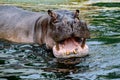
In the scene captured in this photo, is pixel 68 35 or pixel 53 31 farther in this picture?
pixel 53 31

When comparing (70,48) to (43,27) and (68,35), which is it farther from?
(43,27)

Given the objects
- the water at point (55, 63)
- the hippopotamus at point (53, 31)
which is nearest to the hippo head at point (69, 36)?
the hippopotamus at point (53, 31)

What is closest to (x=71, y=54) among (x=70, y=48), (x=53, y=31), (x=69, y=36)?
(x=70, y=48)

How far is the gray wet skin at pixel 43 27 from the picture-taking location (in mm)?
6324

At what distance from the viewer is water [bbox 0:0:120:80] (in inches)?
213

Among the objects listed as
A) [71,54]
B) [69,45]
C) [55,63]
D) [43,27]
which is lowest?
[55,63]

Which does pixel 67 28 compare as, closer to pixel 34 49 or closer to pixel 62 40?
pixel 62 40

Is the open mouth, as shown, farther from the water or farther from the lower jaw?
the water

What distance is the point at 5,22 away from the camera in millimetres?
8570

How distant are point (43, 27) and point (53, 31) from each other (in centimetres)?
78

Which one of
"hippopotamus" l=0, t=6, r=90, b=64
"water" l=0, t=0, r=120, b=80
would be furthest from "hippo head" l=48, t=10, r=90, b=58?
"water" l=0, t=0, r=120, b=80

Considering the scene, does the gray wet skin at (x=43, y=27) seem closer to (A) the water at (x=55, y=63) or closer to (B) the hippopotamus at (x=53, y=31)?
(B) the hippopotamus at (x=53, y=31)

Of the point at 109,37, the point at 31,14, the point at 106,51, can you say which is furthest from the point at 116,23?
the point at 106,51

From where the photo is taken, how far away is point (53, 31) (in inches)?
260
